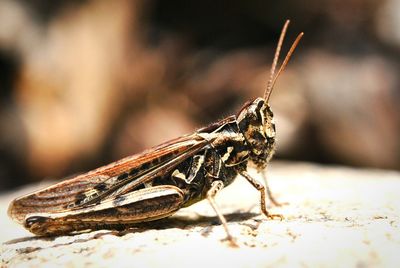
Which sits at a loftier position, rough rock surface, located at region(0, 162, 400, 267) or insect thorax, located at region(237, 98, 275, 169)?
insect thorax, located at region(237, 98, 275, 169)

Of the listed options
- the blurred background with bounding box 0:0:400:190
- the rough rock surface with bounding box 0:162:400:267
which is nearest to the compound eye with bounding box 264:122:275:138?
the rough rock surface with bounding box 0:162:400:267

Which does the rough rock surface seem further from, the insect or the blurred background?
the blurred background

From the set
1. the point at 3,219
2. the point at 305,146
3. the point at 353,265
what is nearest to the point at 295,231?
the point at 353,265

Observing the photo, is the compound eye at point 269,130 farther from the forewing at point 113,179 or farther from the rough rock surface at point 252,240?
the rough rock surface at point 252,240

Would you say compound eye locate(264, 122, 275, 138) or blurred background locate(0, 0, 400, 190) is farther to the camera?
blurred background locate(0, 0, 400, 190)

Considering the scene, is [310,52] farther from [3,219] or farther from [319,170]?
[3,219]

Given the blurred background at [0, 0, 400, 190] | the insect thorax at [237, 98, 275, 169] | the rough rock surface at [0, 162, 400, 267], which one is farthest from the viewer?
the blurred background at [0, 0, 400, 190]

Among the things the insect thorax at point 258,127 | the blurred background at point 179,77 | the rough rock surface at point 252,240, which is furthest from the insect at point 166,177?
the blurred background at point 179,77

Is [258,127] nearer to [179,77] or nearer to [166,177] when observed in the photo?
[166,177]

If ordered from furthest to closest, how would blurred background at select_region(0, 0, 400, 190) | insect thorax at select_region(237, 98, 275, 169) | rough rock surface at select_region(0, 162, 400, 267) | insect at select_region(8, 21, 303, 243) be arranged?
blurred background at select_region(0, 0, 400, 190) < insect thorax at select_region(237, 98, 275, 169) < insect at select_region(8, 21, 303, 243) < rough rock surface at select_region(0, 162, 400, 267)
